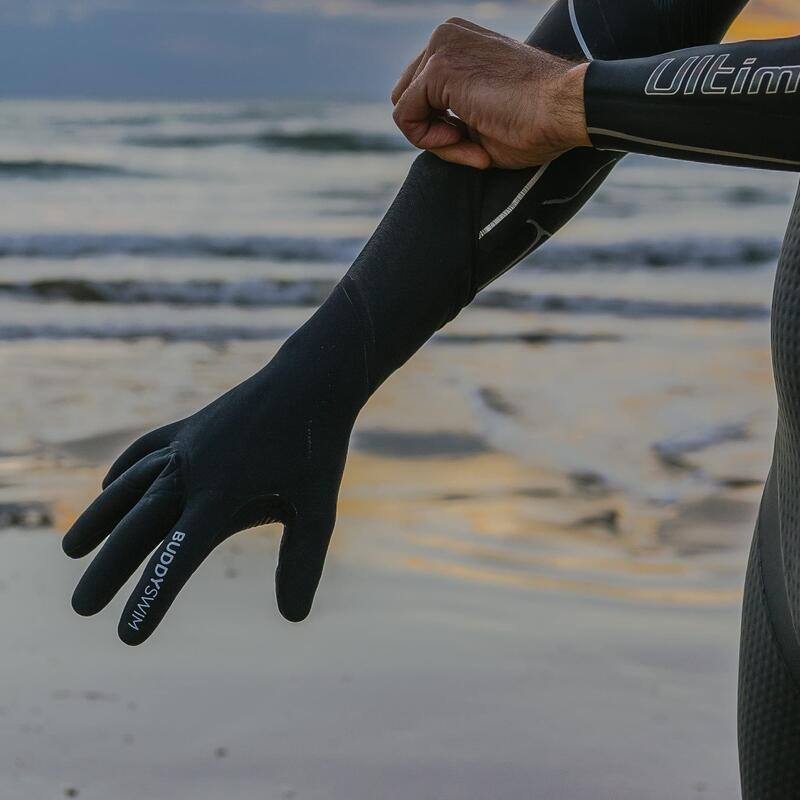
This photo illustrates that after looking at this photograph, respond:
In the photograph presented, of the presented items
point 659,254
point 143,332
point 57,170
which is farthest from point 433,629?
point 57,170

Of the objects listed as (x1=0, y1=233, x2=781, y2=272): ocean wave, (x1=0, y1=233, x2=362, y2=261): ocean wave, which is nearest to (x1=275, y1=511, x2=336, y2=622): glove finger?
(x1=0, y1=233, x2=781, y2=272): ocean wave

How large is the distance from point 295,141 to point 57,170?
6.97 meters

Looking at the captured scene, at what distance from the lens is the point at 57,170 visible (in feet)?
54.5

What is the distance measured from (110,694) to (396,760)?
653 mm

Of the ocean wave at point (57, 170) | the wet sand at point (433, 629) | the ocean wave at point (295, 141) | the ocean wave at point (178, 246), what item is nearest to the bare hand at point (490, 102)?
the wet sand at point (433, 629)

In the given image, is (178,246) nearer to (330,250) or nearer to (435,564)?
(330,250)

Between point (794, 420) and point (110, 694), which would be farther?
point (110, 694)

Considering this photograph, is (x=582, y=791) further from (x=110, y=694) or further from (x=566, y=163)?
(x=566, y=163)

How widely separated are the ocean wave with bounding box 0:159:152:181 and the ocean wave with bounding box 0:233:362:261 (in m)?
5.52

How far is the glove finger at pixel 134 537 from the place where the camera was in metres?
1.04

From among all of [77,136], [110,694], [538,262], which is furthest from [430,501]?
[77,136]

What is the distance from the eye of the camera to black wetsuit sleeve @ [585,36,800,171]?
36.4 inches

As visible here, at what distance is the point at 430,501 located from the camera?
4.02 metres

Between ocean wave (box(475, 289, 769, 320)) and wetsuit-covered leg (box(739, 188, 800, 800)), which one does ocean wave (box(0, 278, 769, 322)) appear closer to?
ocean wave (box(475, 289, 769, 320))
